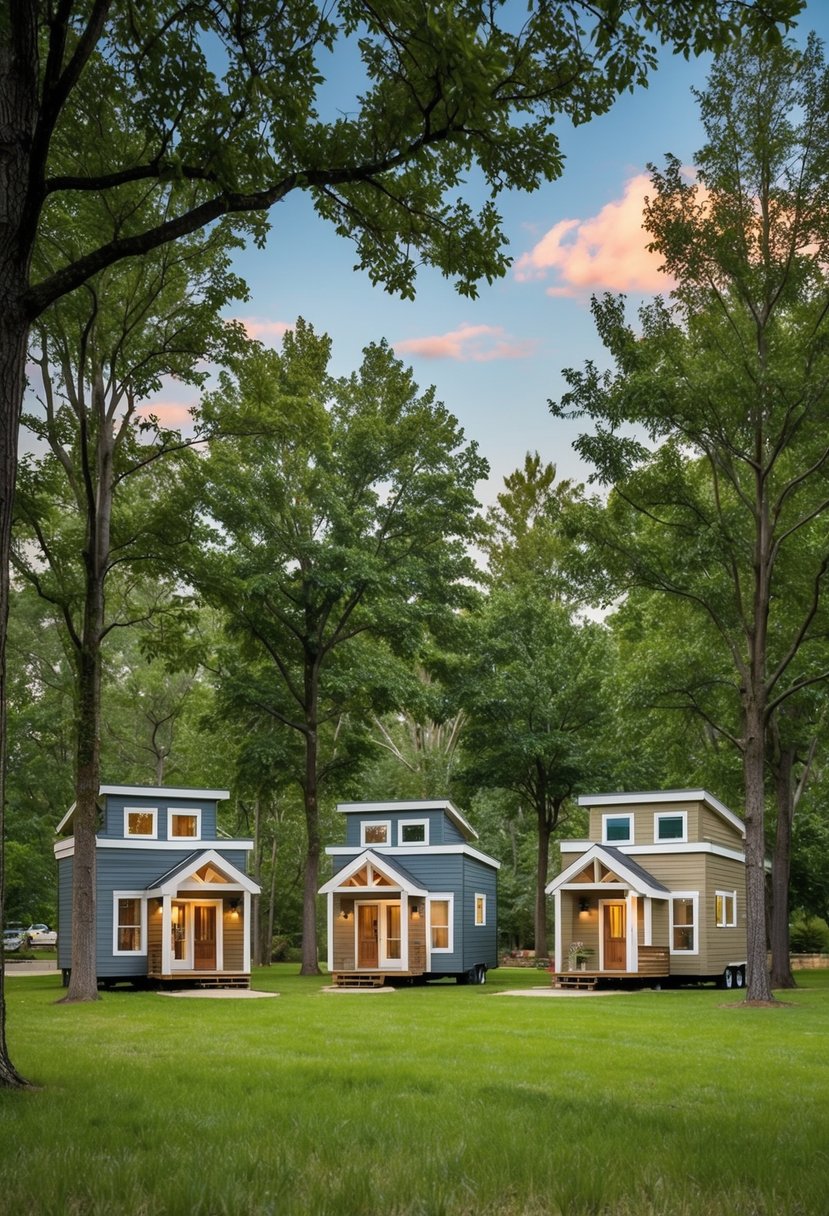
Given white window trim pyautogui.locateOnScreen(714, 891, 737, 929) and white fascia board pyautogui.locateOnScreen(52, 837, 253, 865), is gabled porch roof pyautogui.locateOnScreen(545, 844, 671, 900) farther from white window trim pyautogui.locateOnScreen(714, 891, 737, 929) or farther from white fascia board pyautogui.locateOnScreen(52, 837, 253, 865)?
white fascia board pyautogui.locateOnScreen(52, 837, 253, 865)

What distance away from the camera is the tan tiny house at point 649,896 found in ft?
108

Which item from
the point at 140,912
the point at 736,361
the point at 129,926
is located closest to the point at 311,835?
the point at 140,912

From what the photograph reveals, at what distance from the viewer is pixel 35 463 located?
26.1m

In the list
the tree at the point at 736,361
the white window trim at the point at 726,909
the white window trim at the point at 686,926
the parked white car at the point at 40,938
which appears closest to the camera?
the tree at the point at 736,361

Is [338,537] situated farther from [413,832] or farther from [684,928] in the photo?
[684,928]

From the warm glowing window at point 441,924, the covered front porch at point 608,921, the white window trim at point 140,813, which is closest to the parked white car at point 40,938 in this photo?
the white window trim at point 140,813

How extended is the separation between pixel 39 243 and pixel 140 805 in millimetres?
16777

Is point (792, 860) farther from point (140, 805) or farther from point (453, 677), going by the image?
point (140, 805)

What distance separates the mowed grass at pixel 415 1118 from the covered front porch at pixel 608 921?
12806mm

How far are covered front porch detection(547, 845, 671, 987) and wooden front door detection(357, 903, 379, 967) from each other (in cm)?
542

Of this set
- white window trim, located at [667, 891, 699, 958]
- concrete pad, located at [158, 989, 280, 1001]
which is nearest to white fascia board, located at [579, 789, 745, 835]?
white window trim, located at [667, 891, 699, 958]

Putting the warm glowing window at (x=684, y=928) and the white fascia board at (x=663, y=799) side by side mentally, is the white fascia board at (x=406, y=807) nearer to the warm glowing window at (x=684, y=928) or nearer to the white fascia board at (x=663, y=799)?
the white fascia board at (x=663, y=799)

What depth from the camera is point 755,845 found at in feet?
84.0

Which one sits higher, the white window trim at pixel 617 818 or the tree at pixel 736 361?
the tree at pixel 736 361
